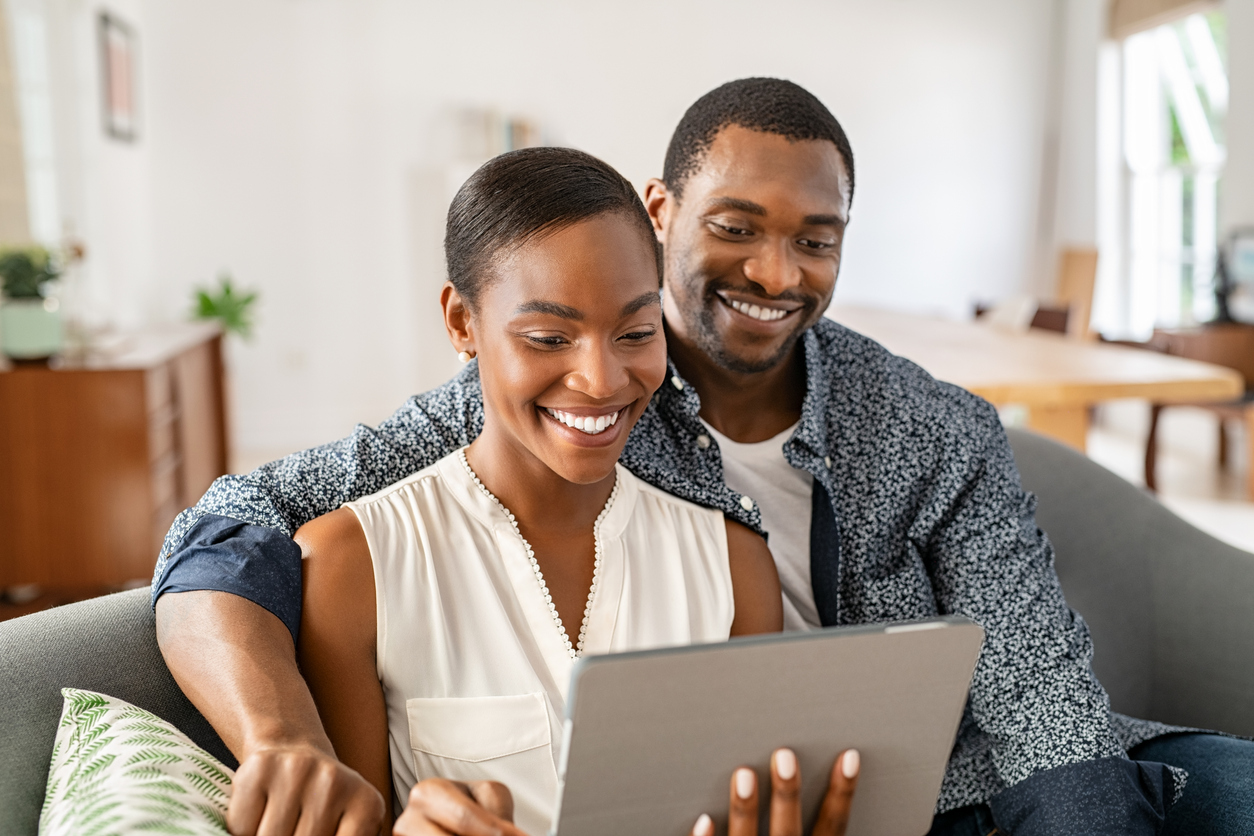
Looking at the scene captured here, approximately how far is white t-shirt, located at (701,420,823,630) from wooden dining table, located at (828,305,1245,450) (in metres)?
1.46

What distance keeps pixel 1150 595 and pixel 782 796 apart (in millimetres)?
1119

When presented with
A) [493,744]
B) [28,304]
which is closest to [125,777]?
[493,744]

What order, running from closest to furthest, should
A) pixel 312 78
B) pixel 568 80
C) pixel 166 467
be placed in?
pixel 166 467, pixel 312 78, pixel 568 80

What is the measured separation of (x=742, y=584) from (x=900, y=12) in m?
6.72

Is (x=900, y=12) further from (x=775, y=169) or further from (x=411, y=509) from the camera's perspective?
(x=411, y=509)

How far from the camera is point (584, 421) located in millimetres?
1014

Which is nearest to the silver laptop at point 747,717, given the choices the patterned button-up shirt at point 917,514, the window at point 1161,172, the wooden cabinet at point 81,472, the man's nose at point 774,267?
the patterned button-up shirt at point 917,514

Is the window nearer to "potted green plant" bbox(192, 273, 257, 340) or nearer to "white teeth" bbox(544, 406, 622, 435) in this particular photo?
"potted green plant" bbox(192, 273, 257, 340)

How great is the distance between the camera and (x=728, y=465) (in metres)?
1.44

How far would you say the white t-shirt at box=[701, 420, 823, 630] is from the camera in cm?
139

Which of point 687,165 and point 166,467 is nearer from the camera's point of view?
point 687,165

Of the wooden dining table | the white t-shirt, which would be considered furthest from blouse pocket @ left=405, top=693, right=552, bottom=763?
the wooden dining table

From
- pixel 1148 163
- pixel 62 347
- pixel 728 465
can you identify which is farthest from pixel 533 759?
pixel 1148 163

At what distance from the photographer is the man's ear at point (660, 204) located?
1471 millimetres
